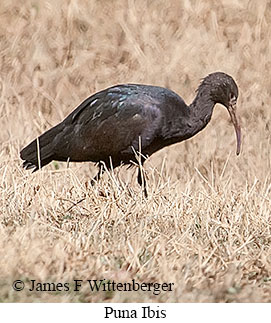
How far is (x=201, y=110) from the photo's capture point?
7.84m

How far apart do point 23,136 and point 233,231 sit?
13.2ft

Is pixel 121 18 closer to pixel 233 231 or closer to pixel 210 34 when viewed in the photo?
pixel 210 34

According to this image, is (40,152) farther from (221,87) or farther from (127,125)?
(221,87)

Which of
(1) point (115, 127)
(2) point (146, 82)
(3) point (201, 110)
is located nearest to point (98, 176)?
(1) point (115, 127)

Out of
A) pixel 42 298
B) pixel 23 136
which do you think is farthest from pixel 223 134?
pixel 42 298

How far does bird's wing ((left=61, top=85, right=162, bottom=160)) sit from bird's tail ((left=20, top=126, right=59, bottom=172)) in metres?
0.20

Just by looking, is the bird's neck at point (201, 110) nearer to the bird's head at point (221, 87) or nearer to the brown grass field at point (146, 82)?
the bird's head at point (221, 87)

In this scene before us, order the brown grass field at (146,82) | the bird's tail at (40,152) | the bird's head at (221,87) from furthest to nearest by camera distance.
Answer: the bird's head at (221,87) < the bird's tail at (40,152) < the brown grass field at (146,82)

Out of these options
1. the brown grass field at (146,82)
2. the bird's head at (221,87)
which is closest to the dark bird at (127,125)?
the bird's head at (221,87)

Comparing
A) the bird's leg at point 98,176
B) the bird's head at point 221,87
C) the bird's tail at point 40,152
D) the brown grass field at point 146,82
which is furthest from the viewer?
the bird's head at point 221,87

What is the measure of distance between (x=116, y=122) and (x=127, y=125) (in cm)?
10

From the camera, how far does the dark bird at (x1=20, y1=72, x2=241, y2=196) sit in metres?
7.46

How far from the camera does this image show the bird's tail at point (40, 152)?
25.6ft

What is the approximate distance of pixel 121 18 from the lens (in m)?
11.0
